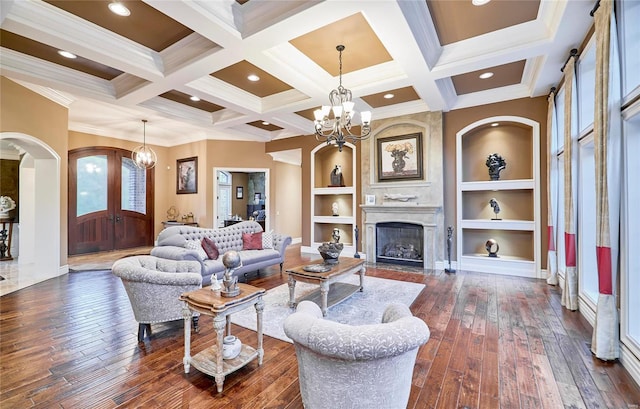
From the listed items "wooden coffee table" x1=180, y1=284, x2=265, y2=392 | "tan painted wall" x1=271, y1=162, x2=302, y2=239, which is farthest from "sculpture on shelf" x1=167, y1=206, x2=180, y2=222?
"wooden coffee table" x1=180, y1=284, x2=265, y2=392

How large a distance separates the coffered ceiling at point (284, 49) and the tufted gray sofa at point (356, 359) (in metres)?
2.83

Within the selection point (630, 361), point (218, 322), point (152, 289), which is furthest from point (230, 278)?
point (630, 361)

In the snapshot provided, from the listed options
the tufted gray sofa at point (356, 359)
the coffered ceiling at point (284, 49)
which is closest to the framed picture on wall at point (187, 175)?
the coffered ceiling at point (284, 49)

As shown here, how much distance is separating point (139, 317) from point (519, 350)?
364cm

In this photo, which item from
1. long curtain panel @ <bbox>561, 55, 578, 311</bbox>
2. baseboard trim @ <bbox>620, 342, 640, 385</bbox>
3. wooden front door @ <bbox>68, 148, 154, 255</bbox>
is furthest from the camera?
wooden front door @ <bbox>68, 148, 154, 255</bbox>

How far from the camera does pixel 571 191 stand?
3518 millimetres

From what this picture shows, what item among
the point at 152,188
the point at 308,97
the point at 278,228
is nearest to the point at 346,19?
the point at 308,97

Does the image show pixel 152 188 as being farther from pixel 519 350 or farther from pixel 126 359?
pixel 519 350

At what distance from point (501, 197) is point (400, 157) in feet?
7.15

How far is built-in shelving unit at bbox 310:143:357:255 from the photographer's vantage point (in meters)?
7.46

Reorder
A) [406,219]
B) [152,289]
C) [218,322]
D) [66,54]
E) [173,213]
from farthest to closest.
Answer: [173,213], [406,219], [66,54], [152,289], [218,322]

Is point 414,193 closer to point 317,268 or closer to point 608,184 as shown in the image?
point 317,268

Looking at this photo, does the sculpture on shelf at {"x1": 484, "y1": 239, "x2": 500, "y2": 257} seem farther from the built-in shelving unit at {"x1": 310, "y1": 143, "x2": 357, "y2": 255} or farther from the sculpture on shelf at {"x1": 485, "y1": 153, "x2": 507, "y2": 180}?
the built-in shelving unit at {"x1": 310, "y1": 143, "x2": 357, "y2": 255}

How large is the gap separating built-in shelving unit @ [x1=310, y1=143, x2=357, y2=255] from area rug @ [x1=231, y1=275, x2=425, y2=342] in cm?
270
